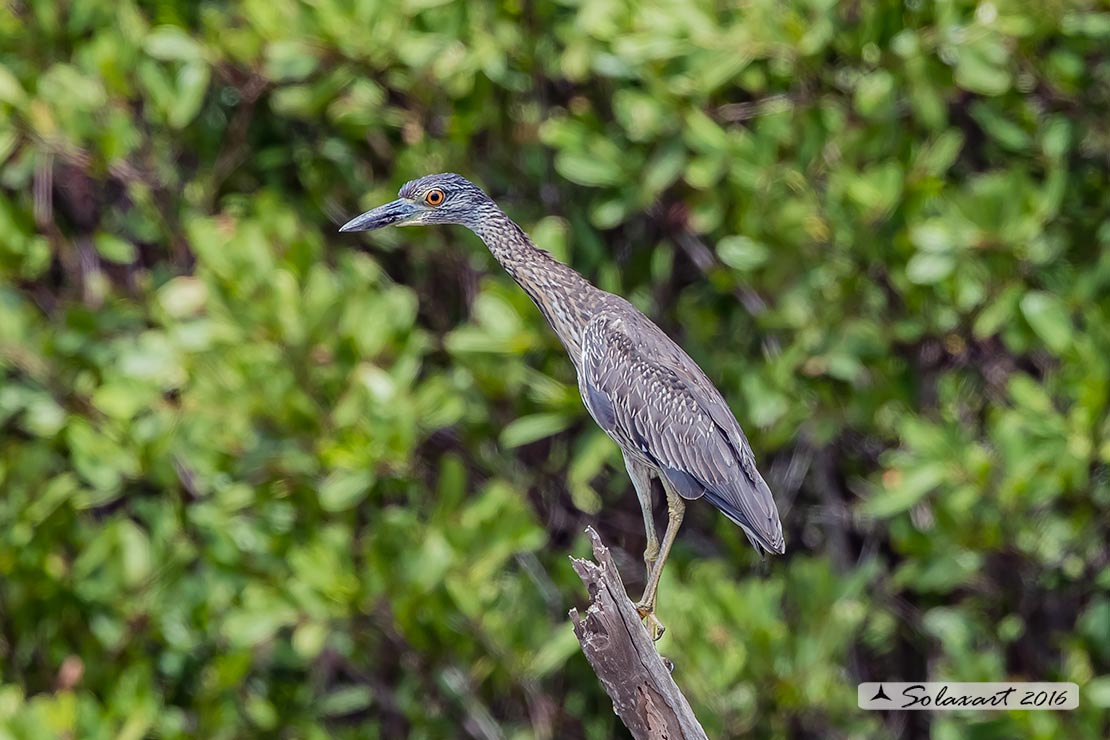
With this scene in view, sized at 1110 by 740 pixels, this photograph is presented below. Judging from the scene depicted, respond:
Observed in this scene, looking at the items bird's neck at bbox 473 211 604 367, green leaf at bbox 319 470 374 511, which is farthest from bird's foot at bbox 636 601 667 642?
green leaf at bbox 319 470 374 511

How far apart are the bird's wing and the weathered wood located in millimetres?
262

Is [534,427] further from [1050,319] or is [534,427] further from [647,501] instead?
[647,501]

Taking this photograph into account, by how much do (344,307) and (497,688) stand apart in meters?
1.43

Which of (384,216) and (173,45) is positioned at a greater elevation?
(384,216)

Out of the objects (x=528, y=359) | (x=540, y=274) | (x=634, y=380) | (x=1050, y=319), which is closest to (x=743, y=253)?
(x=528, y=359)

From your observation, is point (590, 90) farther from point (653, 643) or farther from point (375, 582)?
point (653, 643)

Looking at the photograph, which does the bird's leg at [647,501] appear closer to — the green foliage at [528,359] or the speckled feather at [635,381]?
the speckled feather at [635,381]

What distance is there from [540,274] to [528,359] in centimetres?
226

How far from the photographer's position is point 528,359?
17.0 ft

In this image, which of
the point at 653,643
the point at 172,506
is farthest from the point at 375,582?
the point at 653,643

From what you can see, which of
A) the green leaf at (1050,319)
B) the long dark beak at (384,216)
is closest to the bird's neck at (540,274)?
the long dark beak at (384,216)

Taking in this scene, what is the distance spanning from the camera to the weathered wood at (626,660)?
2.79 m

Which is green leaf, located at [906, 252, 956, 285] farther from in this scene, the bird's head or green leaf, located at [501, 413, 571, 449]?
the bird's head

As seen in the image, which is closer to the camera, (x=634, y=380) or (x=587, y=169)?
(x=634, y=380)
